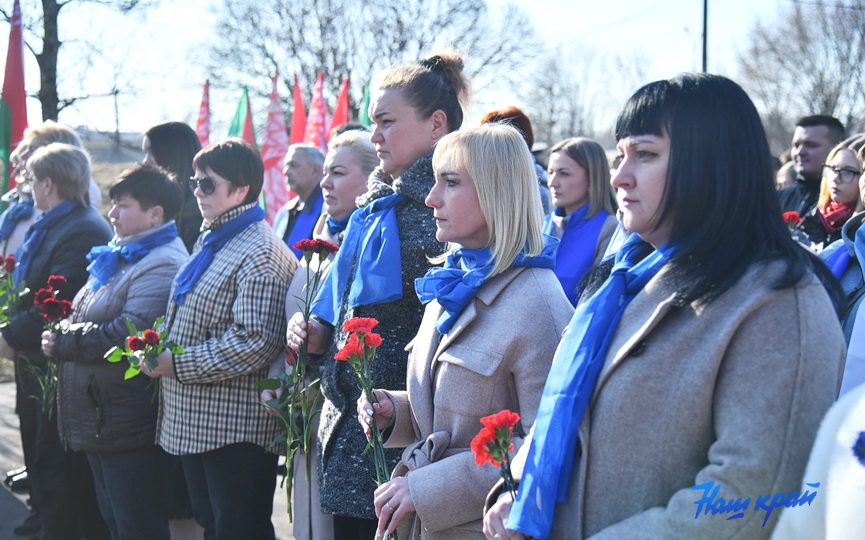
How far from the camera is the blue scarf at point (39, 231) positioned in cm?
460

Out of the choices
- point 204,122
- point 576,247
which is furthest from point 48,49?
point 576,247

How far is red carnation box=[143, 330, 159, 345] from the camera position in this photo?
3.18 metres

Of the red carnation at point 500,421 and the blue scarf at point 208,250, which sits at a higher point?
the red carnation at point 500,421

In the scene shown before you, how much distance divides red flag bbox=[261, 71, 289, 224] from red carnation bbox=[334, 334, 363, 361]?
6126 mm

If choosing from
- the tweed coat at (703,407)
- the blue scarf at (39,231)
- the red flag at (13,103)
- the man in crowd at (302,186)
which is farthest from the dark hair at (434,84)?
the red flag at (13,103)

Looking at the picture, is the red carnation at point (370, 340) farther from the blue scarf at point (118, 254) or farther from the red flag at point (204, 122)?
the red flag at point (204, 122)

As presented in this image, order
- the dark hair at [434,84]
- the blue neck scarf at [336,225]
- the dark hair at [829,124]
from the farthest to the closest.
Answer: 1. the dark hair at [829,124]
2. the blue neck scarf at [336,225]
3. the dark hair at [434,84]

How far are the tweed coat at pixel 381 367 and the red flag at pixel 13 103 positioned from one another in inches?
249

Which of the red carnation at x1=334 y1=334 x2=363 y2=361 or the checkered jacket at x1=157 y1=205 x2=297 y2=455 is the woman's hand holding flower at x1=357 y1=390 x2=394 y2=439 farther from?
the checkered jacket at x1=157 y1=205 x2=297 y2=455

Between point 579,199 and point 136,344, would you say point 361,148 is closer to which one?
point 136,344

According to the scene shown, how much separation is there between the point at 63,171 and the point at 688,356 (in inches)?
164

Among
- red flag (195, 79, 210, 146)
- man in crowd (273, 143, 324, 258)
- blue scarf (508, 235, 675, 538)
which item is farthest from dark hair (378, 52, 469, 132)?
red flag (195, 79, 210, 146)

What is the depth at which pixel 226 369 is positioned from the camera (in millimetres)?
3281

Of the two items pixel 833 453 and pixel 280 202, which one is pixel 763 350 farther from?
pixel 280 202
